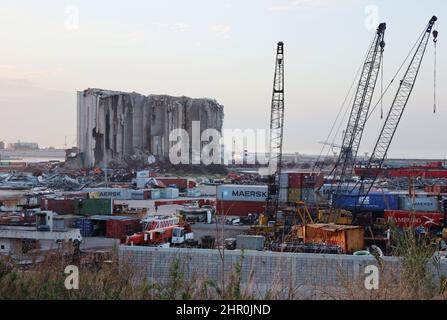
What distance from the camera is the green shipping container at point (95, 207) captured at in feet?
61.7

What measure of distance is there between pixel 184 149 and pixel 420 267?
57.5 meters

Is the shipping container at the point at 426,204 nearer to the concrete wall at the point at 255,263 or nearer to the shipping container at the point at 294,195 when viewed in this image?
the shipping container at the point at 294,195

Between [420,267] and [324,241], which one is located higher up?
[420,267]

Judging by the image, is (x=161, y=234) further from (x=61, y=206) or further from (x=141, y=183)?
(x=141, y=183)

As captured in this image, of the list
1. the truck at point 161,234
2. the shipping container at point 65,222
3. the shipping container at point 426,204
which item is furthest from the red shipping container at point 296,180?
the shipping container at point 65,222

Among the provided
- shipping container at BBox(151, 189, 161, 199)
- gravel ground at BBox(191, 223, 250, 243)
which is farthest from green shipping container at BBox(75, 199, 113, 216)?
shipping container at BBox(151, 189, 161, 199)

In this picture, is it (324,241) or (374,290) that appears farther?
(324,241)

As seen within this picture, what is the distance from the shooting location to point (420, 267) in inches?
127

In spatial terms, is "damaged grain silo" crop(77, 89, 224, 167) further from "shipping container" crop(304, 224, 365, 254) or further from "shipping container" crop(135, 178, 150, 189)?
"shipping container" crop(304, 224, 365, 254)

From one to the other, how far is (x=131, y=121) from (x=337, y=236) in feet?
162

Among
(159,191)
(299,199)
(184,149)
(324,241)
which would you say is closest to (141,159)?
(184,149)

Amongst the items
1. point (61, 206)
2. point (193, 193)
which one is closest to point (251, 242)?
point (61, 206)
